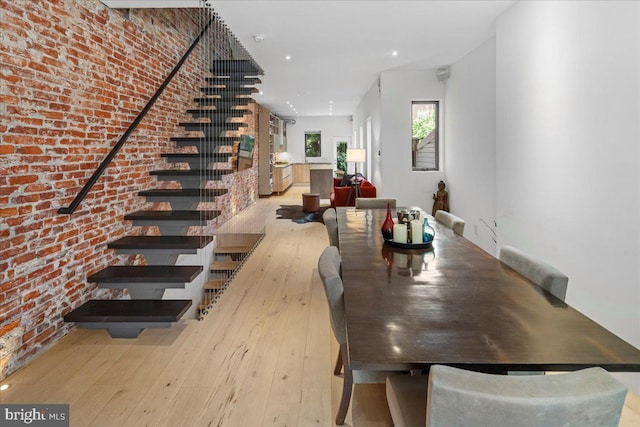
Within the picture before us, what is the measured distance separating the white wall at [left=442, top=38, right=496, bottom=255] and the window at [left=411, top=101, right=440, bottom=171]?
0.99 ft

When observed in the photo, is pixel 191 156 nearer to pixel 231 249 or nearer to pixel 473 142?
pixel 231 249

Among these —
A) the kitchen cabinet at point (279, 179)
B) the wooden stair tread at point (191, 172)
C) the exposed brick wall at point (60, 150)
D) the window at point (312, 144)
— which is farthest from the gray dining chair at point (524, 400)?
the window at point (312, 144)

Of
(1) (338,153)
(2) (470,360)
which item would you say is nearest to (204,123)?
(2) (470,360)

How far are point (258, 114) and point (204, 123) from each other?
264 inches

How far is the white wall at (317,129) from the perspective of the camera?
A: 55.7ft

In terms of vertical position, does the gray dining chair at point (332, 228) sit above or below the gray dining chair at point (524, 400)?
above

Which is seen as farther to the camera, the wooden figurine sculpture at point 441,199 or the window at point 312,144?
the window at point 312,144

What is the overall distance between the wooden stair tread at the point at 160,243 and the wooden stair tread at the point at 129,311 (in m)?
0.54

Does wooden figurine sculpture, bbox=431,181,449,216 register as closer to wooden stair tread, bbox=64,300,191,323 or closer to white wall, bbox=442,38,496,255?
white wall, bbox=442,38,496,255

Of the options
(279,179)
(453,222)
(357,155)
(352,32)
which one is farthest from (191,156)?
(279,179)

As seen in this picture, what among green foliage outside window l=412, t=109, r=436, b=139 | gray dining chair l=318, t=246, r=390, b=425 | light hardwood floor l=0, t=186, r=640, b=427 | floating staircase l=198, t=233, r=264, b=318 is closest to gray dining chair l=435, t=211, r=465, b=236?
light hardwood floor l=0, t=186, r=640, b=427

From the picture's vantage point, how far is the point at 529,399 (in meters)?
0.98

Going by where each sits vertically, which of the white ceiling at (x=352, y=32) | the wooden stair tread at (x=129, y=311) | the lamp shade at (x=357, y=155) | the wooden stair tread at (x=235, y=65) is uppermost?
the white ceiling at (x=352, y=32)

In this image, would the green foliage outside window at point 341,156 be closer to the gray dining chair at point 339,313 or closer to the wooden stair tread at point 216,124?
the wooden stair tread at point 216,124
